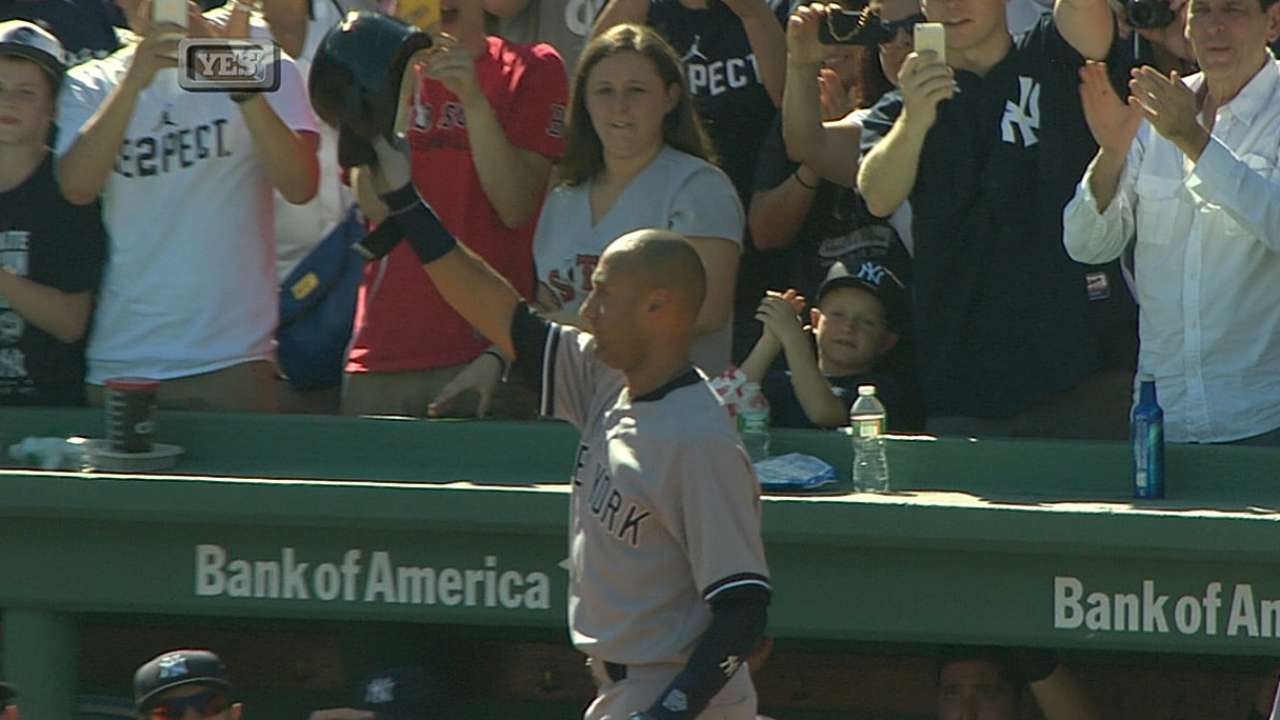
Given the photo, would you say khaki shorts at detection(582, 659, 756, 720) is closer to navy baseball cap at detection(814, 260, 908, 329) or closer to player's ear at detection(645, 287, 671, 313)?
player's ear at detection(645, 287, 671, 313)

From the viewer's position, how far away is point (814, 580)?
5.09 meters

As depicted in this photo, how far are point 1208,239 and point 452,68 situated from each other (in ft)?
6.29

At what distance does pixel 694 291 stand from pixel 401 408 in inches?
77.3

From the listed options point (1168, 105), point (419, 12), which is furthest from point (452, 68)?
point (1168, 105)

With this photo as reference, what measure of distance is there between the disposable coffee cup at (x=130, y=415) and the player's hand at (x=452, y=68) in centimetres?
107

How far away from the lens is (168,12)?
19.5 ft

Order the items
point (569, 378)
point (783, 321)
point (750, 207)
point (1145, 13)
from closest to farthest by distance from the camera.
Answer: point (569, 378) < point (1145, 13) < point (783, 321) < point (750, 207)

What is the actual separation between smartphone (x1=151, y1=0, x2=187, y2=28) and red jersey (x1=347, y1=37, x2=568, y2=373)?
66 cm

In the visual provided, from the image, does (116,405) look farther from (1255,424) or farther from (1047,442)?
(1255,424)

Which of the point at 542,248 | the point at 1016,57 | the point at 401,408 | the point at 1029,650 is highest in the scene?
the point at 1016,57

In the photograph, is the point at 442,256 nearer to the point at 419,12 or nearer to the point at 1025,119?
the point at 419,12

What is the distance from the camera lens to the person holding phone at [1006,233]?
565cm

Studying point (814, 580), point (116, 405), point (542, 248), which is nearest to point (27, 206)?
point (116, 405)

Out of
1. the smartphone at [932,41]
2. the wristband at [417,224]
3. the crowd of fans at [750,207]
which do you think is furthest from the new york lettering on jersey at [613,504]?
the smartphone at [932,41]
